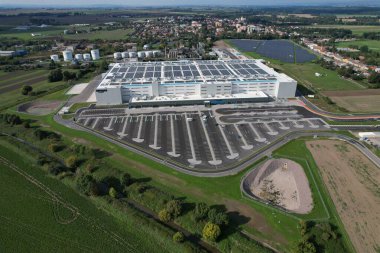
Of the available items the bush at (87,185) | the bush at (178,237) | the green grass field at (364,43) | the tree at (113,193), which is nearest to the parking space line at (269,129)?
the bush at (178,237)

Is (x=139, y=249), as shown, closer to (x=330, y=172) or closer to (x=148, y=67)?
(x=330, y=172)

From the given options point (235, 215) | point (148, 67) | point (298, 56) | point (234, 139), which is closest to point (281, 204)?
point (235, 215)

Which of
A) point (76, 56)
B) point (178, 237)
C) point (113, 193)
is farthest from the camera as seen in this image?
point (76, 56)

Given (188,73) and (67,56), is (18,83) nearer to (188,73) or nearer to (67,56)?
(67,56)

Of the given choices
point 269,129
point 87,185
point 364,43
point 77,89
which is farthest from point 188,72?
point 364,43

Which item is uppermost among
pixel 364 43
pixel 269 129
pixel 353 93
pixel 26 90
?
pixel 364 43

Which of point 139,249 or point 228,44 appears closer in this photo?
point 139,249

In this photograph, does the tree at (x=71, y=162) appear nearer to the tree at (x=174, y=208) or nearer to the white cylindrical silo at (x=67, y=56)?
the tree at (x=174, y=208)
